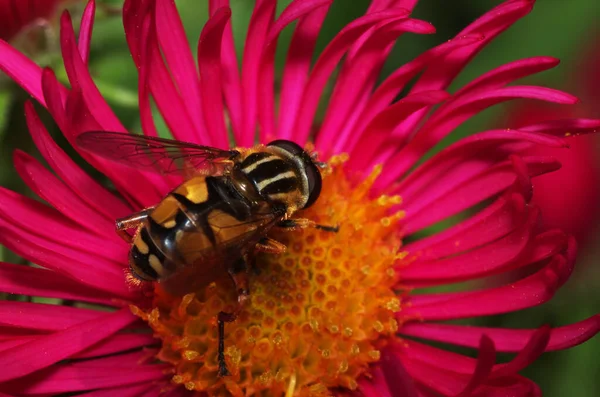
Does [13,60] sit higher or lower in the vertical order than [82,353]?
higher

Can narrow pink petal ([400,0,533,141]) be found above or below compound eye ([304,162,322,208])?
above

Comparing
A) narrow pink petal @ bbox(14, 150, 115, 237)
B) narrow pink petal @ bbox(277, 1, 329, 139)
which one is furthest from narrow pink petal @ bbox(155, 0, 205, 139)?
narrow pink petal @ bbox(14, 150, 115, 237)

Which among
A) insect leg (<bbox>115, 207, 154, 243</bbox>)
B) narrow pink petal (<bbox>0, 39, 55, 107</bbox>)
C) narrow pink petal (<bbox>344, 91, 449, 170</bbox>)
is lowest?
narrow pink petal (<bbox>344, 91, 449, 170</bbox>)

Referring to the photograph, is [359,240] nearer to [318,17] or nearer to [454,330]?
[454,330]

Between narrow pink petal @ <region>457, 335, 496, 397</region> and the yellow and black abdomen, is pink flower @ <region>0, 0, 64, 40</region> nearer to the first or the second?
the yellow and black abdomen

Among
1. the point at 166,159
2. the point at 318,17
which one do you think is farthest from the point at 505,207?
the point at 166,159

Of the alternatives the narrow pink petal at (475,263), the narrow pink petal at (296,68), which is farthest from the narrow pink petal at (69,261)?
the narrow pink petal at (475,263)

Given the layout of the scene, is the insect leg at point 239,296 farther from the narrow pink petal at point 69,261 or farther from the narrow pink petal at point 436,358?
the narrow pink petal at point 436,358
